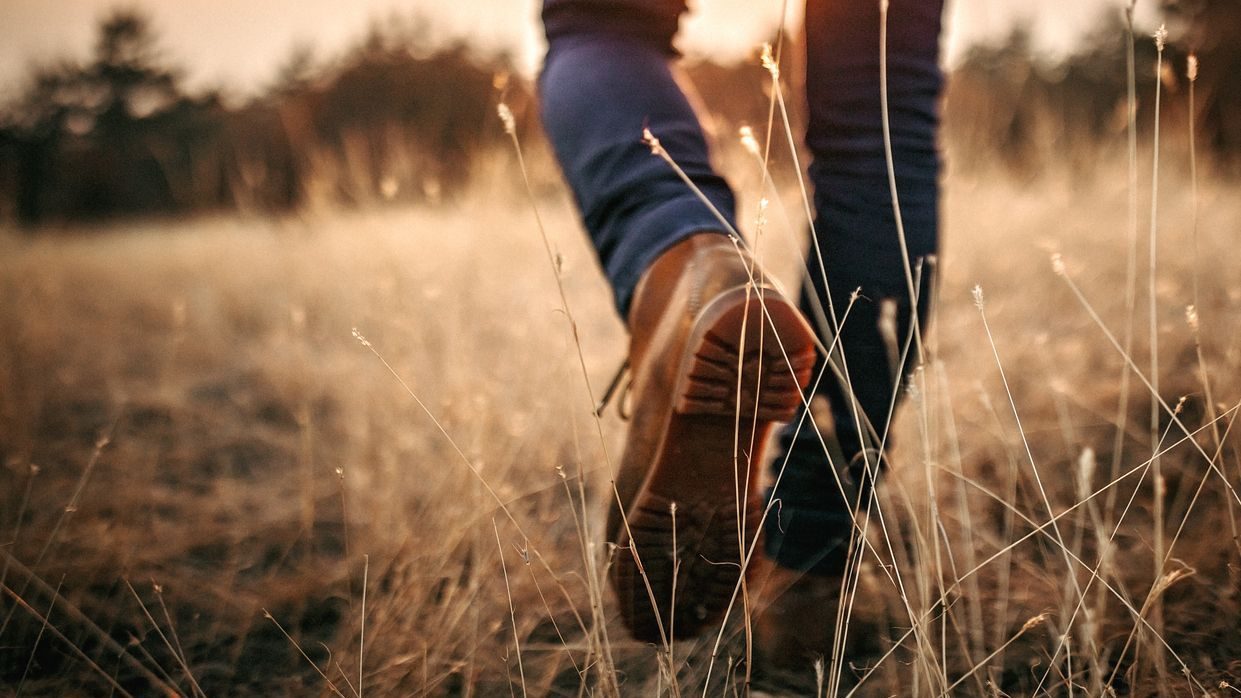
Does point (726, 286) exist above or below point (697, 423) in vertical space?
above

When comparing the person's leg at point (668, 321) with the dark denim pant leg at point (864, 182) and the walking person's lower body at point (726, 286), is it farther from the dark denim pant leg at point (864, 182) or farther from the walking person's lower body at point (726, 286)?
the dark denim pant leg at point (864, 182)

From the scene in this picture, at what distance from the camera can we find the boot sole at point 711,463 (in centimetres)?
74

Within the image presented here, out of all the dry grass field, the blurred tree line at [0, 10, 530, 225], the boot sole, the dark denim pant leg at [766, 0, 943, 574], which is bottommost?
the blurred tree line at [0, 10, 530, 225]

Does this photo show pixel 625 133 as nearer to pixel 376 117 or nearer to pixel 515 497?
pixel 515 497

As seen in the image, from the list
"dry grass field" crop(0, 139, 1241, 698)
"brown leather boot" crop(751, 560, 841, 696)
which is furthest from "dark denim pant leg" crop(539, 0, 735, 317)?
"brown leather boot" crop(751, 560, 841, 696)

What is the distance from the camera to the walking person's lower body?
0.76 m

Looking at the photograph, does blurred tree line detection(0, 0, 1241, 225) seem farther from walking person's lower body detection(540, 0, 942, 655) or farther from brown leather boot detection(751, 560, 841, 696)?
brown leather boot detection(751, 560, 841, 696)

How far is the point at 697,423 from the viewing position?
0.76 m

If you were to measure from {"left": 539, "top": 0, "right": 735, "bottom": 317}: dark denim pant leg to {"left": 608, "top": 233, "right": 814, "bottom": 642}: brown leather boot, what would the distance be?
1.8 inches

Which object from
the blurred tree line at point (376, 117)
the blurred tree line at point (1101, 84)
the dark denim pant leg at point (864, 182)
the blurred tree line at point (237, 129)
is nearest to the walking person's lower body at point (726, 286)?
the dark denim pant leg at point (864, 182)

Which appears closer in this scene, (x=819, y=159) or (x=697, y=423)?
(x=697, y=423)

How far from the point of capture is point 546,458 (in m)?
1.50

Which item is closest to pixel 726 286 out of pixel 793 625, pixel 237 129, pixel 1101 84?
pixel 793 625

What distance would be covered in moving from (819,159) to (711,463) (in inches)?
14.8
